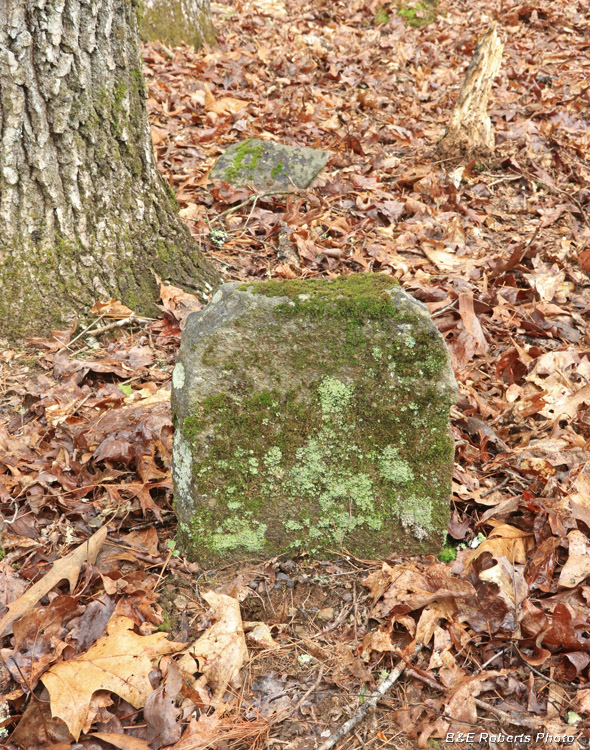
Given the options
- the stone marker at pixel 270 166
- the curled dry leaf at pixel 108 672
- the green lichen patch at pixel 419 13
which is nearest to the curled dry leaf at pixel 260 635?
the curled dry leaf at pixel 108 672

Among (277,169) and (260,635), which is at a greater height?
(277,169)

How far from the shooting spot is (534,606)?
2.22m

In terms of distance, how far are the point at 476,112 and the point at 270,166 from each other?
2028 millimetres

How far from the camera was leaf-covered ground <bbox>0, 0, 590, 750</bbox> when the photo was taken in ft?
6.64

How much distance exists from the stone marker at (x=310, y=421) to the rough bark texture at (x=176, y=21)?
6.90 meters

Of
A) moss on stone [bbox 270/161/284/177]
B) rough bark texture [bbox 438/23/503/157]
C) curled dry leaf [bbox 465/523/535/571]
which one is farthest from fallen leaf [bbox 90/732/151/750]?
rough bark texture [bbox 438/23/503/157]

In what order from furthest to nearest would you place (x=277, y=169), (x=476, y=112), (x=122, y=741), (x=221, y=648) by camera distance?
(x=476, y=112)
(x=277, y=169)
(x=221, y=648)
(x=122, y=741)

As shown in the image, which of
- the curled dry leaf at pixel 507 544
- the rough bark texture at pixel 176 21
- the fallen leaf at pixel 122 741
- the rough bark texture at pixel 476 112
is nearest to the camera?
the fallen leaf at pixel 122 741

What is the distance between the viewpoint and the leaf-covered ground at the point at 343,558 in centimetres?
203

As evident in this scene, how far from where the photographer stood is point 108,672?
204 cm

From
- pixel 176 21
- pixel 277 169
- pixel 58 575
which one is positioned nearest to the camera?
pixel 58 575

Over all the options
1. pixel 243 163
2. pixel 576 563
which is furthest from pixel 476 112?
pixel 576 563

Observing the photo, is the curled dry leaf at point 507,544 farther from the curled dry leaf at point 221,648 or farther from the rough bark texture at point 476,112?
the rough bark texture at point 476,112

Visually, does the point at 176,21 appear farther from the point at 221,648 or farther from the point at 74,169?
the point at 221,648
